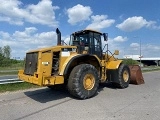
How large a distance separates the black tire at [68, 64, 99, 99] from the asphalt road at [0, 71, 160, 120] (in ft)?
0.91

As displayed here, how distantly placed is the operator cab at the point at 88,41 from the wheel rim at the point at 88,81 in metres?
1.35

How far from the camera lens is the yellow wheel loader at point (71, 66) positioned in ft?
26.9

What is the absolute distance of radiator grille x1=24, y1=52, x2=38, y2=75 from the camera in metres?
8.52

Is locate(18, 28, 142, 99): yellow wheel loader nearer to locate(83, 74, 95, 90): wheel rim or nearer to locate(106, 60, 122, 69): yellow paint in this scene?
locate(83, 74, 95, 90): wheel rim

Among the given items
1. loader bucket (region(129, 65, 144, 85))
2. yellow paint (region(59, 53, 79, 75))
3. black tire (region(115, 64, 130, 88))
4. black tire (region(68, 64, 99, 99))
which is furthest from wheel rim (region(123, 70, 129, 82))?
yellow paint (region(59, 53, 79, 75))

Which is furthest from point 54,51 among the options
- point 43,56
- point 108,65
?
point 108,65

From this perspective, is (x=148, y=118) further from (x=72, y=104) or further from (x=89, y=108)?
(x=72, y=104)

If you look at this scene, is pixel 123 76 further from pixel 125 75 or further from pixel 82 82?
pixel 82 82

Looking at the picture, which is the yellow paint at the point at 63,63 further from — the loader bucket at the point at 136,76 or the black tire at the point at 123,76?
the loader bucket at the point at 136,76

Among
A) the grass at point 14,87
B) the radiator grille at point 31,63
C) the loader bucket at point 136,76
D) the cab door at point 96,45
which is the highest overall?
the cab door at point 96,45

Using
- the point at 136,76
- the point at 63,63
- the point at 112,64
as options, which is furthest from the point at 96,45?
the point at 136,76

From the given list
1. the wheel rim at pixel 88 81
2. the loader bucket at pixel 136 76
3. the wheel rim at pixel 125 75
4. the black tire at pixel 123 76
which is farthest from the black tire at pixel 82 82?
the loader bucket at pixel 136 76

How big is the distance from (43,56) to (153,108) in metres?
4.33

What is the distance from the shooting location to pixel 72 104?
786 centimetres
